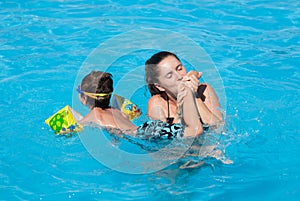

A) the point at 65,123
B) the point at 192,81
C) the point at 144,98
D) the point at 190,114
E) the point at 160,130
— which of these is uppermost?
the point at 144,98

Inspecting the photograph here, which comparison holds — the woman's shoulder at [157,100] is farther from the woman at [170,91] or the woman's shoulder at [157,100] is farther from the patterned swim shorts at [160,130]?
the patterned swim shorts at [160,130]

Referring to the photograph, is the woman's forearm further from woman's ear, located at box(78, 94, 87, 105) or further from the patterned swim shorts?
woman's ear, located at box(78, 94, 87, 105)

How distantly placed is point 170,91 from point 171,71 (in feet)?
0.96

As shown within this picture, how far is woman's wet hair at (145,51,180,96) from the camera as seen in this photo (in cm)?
491

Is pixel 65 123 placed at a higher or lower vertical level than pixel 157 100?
lower

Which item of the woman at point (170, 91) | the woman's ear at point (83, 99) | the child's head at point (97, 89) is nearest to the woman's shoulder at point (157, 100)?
the woman at point (170, 91)

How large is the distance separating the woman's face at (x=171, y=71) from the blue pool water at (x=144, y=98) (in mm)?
812

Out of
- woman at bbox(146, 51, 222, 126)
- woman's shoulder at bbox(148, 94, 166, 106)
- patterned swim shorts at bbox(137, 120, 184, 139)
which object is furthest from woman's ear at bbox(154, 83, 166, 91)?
patterned swim shorts at bbox(137, 120, 184, 139)

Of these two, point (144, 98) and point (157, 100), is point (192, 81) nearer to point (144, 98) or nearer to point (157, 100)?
point (157, 100)

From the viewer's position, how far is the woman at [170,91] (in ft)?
15.9

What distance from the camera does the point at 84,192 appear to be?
456 centimetres

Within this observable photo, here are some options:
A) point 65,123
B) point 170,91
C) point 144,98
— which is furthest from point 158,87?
point 144,98

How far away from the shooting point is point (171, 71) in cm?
483

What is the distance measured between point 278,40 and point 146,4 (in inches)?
110
